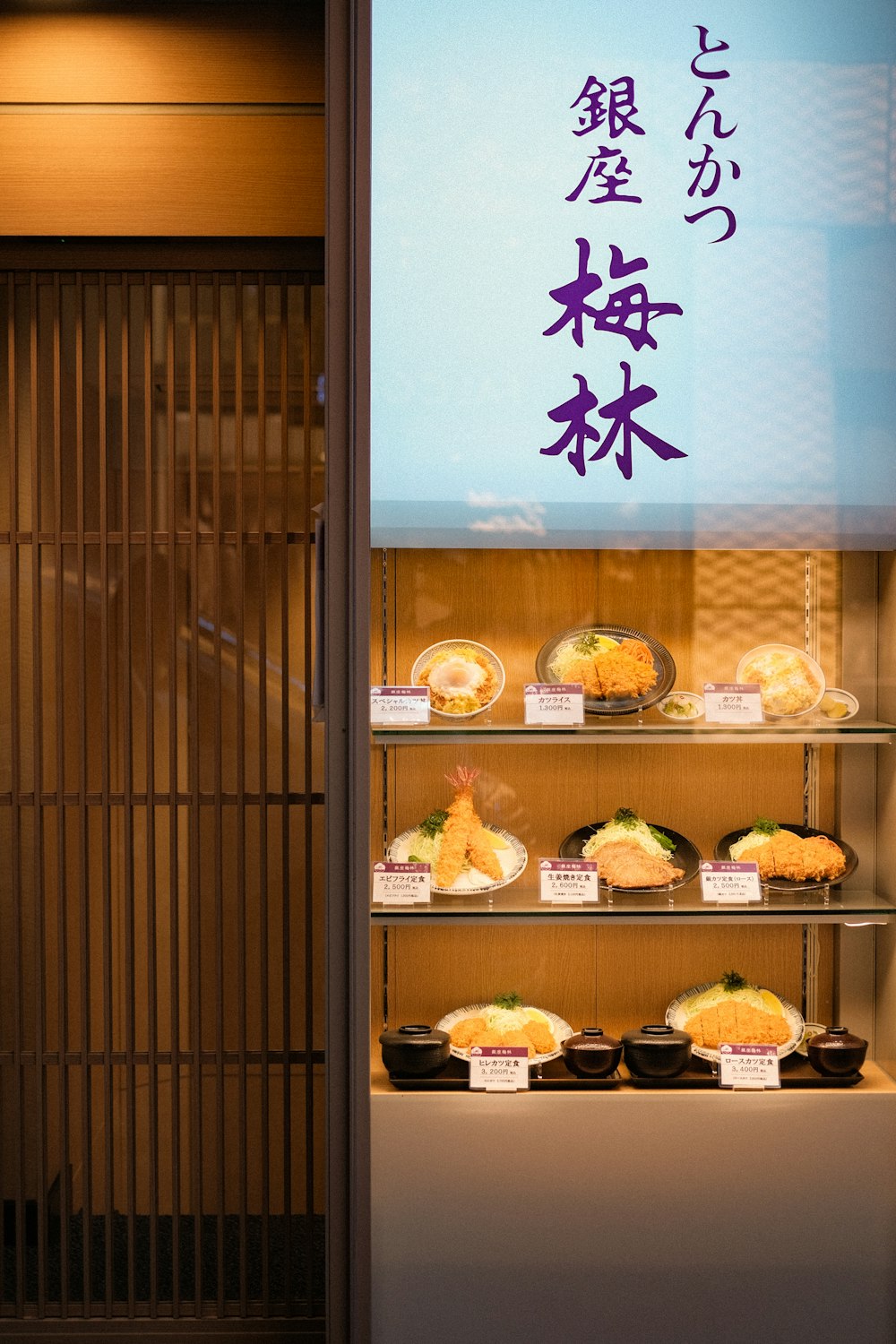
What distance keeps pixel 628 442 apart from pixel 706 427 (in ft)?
0.59

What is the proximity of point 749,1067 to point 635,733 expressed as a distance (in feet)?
2.61

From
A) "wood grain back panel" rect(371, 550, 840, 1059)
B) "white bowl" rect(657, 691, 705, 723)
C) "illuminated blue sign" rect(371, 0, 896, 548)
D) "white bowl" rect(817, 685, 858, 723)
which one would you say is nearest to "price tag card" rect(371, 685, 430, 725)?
"wood grain back panel" rect(371, 550, 840, 1059)

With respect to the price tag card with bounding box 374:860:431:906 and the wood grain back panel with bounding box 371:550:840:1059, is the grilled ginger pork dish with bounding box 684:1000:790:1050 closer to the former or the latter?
the wood grain back panel with bounding box 371:550:840:1059

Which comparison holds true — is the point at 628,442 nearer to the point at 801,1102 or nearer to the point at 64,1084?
the point at 801,1102

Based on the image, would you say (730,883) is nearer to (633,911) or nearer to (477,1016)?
(633,911)

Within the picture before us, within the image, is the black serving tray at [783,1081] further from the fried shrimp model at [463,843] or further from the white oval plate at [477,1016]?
the fried shrimp model at [463,843]

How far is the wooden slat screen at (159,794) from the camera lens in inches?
107

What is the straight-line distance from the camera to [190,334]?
8.89ft

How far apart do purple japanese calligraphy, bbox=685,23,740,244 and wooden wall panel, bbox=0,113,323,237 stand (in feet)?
3.29

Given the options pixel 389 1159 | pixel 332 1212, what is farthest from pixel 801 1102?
pixel 332 1212

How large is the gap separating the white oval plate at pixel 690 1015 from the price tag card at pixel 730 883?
0.31 metres

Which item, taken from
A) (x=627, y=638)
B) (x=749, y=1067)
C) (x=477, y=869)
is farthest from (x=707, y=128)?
(x=749, y=1067)

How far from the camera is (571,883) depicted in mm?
2330

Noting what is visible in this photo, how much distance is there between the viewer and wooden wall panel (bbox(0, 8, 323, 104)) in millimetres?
2660
